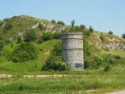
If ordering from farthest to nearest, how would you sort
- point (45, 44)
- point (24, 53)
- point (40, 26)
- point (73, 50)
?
point (40, 26)
point (45, 44)
point (24, 53)
point (73, 50)

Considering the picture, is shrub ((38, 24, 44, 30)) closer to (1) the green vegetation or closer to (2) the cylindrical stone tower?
(1) the green vegetation

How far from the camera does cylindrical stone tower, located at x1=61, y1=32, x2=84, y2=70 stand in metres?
52.9

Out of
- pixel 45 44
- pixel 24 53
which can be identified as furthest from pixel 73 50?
pixel 45 44

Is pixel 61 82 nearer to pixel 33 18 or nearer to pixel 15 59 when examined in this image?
pixel 15 59

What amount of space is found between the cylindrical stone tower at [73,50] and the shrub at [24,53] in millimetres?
21919

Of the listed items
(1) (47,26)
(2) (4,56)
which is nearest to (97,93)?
(2) (4,56)

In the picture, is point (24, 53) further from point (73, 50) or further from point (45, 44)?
point (73, 50)

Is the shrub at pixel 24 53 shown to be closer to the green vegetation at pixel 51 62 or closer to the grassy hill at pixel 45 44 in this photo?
the green vegetation at pixel 51 62

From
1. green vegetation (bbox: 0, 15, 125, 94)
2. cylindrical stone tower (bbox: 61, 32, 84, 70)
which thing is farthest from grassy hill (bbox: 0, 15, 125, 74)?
cylindrical stone tower (bbox: 61, 32, 84, 70)

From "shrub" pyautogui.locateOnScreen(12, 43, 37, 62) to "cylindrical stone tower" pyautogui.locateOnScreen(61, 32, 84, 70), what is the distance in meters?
21.9

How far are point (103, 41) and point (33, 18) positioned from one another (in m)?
32.0

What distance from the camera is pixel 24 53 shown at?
74.8 meters

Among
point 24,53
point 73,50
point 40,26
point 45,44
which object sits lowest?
point 73,50

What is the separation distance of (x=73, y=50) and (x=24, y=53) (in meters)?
23.1
